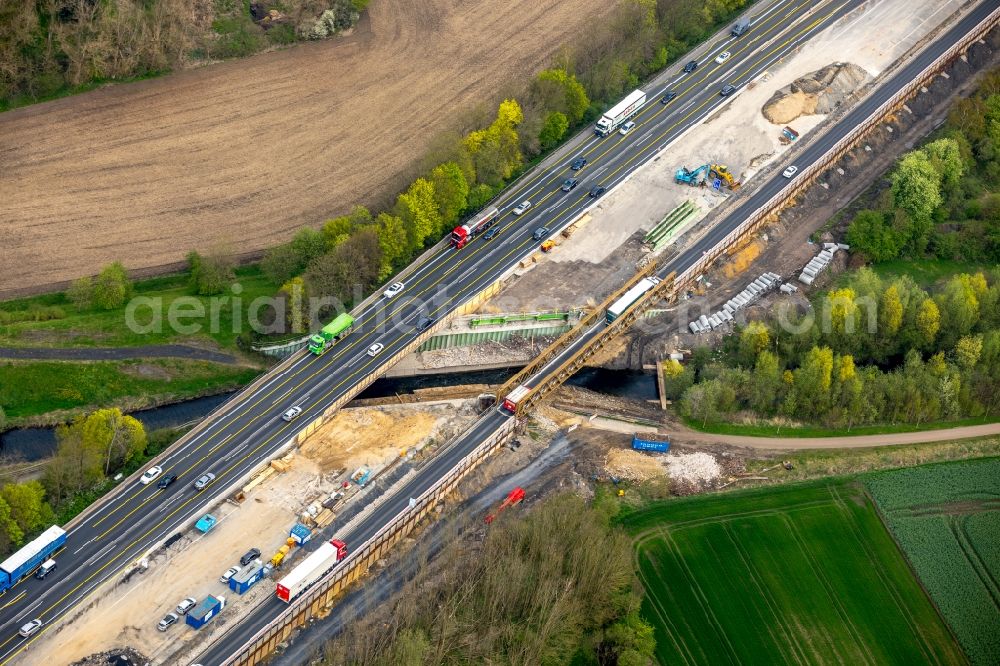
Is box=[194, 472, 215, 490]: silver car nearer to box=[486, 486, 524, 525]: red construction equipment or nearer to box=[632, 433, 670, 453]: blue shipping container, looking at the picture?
box=[486, 486, 524, 525]: red construction equipment

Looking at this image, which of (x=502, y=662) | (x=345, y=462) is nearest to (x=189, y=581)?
(x=345, y=462)

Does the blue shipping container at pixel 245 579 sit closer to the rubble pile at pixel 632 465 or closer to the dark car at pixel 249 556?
the dark car at pixel 249 556

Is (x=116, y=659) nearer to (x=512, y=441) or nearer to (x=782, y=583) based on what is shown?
(x=512, y=441)

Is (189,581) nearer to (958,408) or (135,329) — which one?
(135,329)

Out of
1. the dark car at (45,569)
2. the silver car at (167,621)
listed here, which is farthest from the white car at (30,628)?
the silver car at (167,621)

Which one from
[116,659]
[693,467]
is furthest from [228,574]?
[693,467]

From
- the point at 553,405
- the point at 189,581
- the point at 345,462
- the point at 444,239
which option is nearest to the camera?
the point at 189,581

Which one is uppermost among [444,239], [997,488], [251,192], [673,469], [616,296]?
[251,192]
